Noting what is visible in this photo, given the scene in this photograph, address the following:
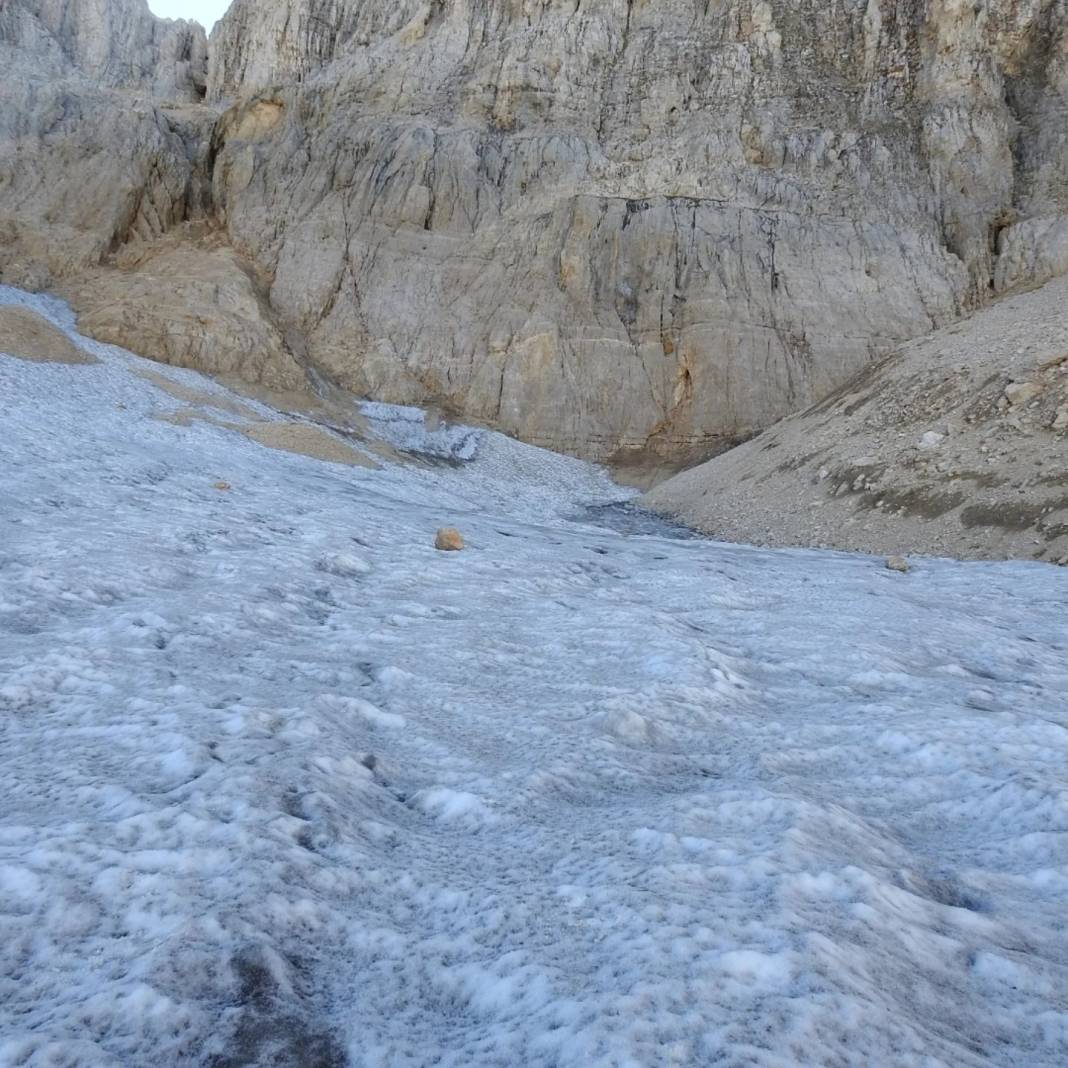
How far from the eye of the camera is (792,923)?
2797 millimetres

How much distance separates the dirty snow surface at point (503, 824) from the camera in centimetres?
240

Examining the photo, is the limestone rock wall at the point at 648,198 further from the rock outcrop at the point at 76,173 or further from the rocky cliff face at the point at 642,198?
the rock outcrop at the point at 76,173

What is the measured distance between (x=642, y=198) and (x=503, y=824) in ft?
128

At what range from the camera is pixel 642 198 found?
1510 inches

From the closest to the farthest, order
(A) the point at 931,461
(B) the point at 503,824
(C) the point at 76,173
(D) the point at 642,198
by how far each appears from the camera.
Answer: (B) the point at 503,824 < (A) the point at 931,461 < (C) the point at 76,173 < (D) the point at 642,198

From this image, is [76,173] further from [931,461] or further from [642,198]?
[931,461]

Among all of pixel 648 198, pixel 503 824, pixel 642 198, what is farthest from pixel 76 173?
pixel 503 824

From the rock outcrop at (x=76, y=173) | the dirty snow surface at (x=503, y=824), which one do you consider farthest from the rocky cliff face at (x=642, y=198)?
the dirty snow surface at (x=503, y=824)

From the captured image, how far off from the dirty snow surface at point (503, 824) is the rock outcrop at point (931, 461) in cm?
780

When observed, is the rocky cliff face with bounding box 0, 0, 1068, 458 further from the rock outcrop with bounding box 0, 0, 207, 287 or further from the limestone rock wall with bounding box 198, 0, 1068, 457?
the rock outcrop with bounding box 0, 0, 207, 287

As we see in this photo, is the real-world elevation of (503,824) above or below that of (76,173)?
below

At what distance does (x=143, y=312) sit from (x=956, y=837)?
33.5m

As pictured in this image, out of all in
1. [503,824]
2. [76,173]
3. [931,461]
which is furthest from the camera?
[76,173]

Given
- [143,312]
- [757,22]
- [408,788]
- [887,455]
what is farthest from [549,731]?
[757,22]
